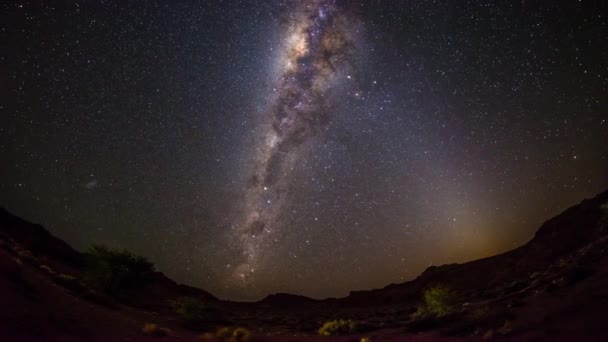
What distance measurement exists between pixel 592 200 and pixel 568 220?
19.7 feet

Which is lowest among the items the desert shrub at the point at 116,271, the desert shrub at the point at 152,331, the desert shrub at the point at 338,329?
the desert shrub at the point at 338,329

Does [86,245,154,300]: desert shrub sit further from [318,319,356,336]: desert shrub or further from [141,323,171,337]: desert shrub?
[318,319,356,336]: desert shrub

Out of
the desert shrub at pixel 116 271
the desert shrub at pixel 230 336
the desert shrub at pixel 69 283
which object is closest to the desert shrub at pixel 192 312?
the desert shrub at pixel 230 336

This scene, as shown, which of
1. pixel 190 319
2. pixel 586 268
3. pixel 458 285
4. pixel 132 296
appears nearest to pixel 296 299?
pixel 458 285

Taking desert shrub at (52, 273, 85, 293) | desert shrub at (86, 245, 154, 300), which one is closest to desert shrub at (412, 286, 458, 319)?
desert shrub at (52, 273, 85, 293)

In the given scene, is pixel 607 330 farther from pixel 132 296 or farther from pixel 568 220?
pixel 568 220

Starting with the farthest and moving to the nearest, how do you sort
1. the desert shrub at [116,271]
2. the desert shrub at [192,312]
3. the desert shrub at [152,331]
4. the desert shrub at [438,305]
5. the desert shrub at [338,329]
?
the desert shrub at [116,271]
the desert shrub at [192,312]
the desert shrub at [338,329]
the desert shrub at [438,305]
the desert shrub at [152,331]

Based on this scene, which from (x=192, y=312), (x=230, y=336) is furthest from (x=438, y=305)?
(x=192, y=312)

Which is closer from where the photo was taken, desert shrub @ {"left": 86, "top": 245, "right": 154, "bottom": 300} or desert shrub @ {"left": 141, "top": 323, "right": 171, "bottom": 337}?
desert shrub @ {"left": 141, "top": 323, "right": 171, "bottom": 337}

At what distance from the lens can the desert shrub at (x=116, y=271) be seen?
2378 centimetres

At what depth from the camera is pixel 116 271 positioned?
24672mm

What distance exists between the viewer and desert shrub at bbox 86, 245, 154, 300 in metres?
23.8

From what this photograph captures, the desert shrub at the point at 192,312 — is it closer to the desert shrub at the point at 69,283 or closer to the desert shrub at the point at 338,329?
the desert shrub at the point at 69,283

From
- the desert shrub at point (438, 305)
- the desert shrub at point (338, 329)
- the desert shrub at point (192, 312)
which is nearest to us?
the desert shrub at point (438, 305)
